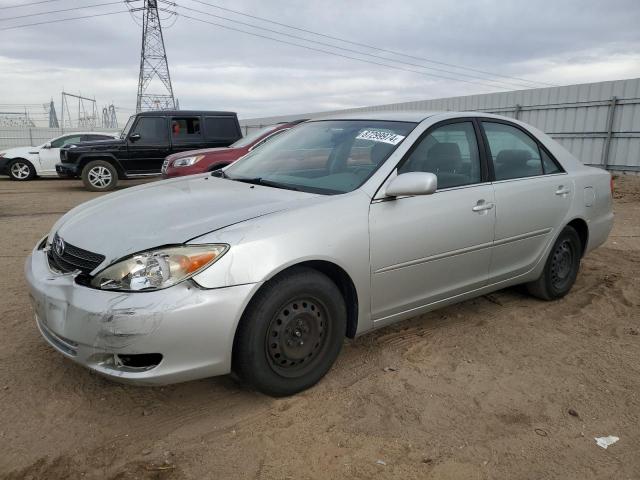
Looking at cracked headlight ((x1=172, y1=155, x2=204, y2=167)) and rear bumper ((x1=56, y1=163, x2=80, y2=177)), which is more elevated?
cracked headlight ((x1=172, y1=155, x2=204, y2=167))

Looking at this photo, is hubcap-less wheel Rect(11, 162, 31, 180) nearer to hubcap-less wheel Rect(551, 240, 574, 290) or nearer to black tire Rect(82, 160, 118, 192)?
black tire Rect(82, 160, 118, 192)

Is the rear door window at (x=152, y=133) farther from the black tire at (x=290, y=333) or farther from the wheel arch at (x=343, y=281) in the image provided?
the black tire at (x=290, y=333)

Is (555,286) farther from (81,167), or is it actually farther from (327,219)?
(81,167)

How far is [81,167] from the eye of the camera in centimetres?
1208

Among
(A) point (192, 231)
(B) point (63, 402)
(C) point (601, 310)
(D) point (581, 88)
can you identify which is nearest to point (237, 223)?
(A) point (192, 231)

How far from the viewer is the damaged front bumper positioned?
7.54 feet

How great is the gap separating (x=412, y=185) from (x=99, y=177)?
1091 cm

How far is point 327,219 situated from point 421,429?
1174 mm

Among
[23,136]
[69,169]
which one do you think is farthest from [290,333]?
[23,136]

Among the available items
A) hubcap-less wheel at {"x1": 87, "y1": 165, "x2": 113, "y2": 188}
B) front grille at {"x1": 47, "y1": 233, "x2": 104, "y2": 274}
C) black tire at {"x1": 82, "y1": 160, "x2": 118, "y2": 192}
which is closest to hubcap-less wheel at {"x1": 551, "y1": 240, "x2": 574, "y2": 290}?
front grille at {"x1": 47, "y1": 233, "x2": 104, "y2": 274}

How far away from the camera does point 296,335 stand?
273 cm

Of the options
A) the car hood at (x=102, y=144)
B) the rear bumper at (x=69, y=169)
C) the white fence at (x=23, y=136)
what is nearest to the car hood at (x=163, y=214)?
the car hood at (x=102, y=144)

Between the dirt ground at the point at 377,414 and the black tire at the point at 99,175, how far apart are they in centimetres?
880

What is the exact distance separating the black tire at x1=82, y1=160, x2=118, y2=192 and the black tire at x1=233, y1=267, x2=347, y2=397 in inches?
418
